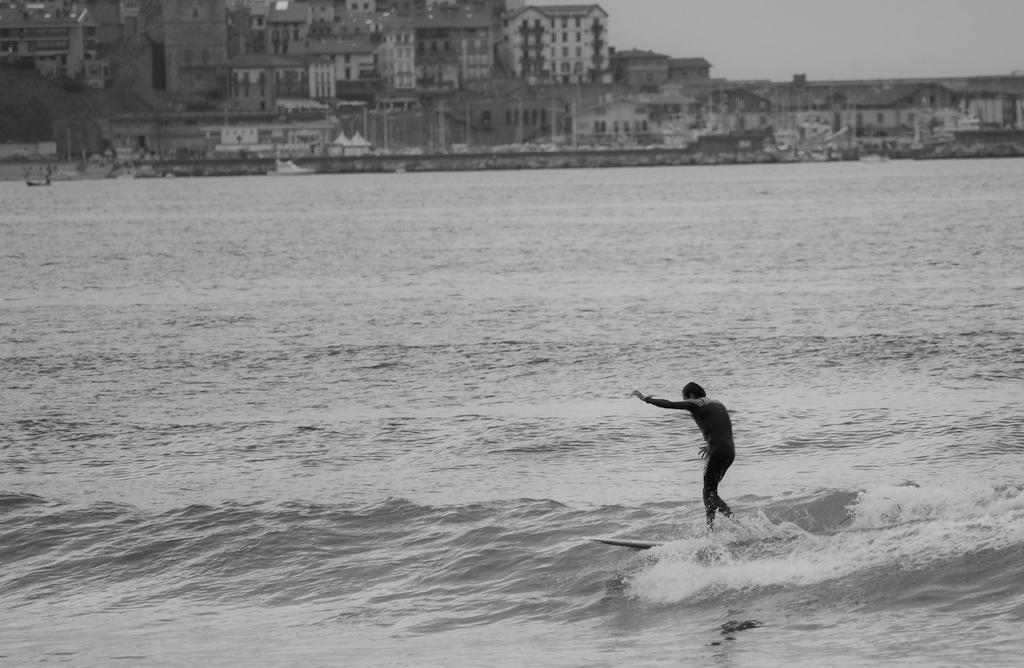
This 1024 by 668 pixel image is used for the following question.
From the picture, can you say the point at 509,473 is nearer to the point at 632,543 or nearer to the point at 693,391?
the point at 632,543

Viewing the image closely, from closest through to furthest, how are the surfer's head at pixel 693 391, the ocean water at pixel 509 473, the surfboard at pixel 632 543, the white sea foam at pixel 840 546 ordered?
1. the ocean water at pixel 509 473
2. the white sea foam at pixel 840 546
3. the surfer's head at pixel 693 391
4. the surfboard at pixel 632 543

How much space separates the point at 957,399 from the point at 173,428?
1202 cm

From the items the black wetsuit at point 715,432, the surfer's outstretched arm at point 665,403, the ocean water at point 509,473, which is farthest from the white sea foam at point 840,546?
the surfer's outstretched arm at point 665,403

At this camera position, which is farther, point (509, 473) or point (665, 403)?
point (509, 473)

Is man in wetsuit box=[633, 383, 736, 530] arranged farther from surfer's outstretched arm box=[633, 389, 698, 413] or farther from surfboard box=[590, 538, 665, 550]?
surfboard box=[590, 538, 665, 550]

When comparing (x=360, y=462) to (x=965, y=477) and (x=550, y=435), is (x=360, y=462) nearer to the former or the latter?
(x=550, y=435)

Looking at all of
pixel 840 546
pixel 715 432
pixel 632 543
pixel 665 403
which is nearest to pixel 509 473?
pixel 632 543

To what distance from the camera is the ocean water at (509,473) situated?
15.6 m

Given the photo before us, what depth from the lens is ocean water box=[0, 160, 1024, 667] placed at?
615 inches

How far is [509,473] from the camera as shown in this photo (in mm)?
22266

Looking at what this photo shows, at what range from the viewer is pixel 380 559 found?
1852 centimetres

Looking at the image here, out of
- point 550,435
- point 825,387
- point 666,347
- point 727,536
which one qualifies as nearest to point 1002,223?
point 666,347

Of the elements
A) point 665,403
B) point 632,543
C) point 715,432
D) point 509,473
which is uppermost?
point 665,403

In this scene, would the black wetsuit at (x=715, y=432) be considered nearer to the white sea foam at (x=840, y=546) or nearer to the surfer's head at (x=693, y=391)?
the surfer's head at (x=693, y=391)
